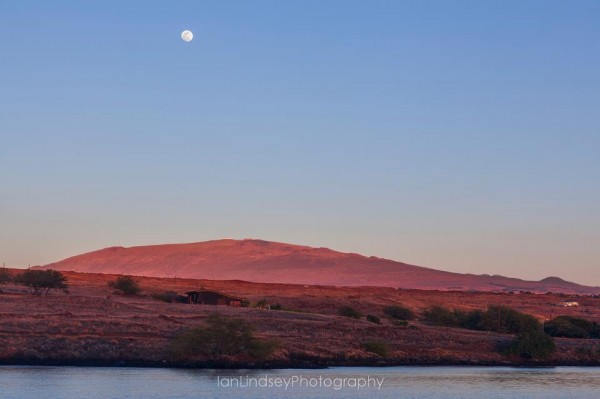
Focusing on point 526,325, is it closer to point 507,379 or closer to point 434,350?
point 434,350

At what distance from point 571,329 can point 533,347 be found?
57.7 feet

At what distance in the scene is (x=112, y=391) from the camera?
38.6m

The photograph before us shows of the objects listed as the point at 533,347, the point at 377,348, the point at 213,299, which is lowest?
the point at 377,348

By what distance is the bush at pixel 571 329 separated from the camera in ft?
258

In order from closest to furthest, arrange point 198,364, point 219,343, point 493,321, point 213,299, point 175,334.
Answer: point 198,364, point 219,343, point 175,334, point 493,321, point 213,299

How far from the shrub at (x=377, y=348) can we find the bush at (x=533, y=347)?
10205 mm

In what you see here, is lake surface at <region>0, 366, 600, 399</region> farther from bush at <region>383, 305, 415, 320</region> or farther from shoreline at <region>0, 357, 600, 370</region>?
bush at <region>383, 305, 415, 320</region>

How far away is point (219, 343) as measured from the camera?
51.7 metres

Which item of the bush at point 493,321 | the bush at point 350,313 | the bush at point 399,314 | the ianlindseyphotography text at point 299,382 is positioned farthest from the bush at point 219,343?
the bush at point 399,314

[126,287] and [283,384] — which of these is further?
[126,287]

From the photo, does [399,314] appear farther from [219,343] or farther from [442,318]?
[219,343]

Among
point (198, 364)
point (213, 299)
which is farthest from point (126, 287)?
point (198, 364)

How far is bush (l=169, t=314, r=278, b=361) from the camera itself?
169ft

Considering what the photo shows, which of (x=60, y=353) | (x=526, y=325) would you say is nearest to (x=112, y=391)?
(x=60, y=353)
